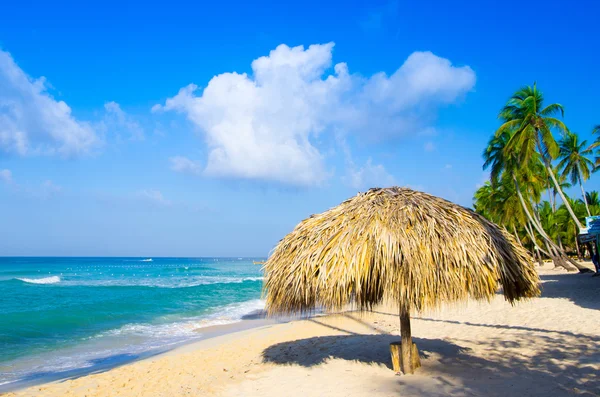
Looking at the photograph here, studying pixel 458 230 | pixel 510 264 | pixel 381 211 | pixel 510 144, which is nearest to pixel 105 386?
pixel 381 211

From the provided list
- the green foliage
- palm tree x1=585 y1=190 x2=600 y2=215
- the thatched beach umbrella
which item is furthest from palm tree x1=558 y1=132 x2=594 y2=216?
the thatched beach umbrella

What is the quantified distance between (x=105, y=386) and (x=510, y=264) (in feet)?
22.1

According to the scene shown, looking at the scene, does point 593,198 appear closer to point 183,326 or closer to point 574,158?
point 574,158

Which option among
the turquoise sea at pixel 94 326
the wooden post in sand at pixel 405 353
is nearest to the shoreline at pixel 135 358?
the turquoise sea at pixel 94 326

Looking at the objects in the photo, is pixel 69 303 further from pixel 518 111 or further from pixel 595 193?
pixel 595 193

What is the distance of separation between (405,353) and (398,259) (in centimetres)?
176

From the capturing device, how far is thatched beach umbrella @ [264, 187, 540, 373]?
4863mm

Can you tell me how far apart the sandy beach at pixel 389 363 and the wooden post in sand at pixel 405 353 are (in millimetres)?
138

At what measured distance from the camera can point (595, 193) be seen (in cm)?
4044

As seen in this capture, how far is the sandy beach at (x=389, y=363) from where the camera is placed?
530 cm

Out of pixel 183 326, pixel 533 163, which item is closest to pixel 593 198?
pixel 533 163

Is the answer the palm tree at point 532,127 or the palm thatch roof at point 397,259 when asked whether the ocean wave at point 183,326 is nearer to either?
the palm thatch roof at point 397,259

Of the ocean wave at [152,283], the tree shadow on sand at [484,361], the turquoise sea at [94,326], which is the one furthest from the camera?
the ocean wave at [152,283]

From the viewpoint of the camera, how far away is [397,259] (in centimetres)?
482
